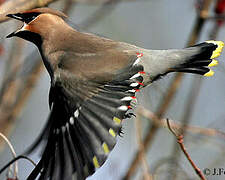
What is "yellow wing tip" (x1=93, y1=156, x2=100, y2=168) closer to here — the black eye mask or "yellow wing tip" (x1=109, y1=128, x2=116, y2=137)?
"yellow wing tip" (x1=109, y1=128, x2=116, y2=137)

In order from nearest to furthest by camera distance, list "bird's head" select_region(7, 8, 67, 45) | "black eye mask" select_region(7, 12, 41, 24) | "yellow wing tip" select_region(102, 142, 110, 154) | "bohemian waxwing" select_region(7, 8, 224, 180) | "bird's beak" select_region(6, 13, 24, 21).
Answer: "yellow wing tip" select_region(102, 142, 110, 154) → "bohemian waxwing" select_region(7, 8, 224, 180) → "bird's beak" select_region(6, 13, 24, 21) → "black eye mask" select_region(7, 12, 41, 24) → "bird's head" select_region(7, 8, 67, 45)

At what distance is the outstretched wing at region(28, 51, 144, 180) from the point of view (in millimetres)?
2523

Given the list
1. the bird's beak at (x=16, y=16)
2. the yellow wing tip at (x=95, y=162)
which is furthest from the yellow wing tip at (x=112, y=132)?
the bird's beak at (x=16, y=16)

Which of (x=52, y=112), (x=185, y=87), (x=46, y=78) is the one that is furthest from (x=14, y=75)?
(x=185, y=87)

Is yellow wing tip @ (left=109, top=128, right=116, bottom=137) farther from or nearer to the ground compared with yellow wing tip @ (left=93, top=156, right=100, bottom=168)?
farther from the ground

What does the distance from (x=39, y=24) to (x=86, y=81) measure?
63 cm

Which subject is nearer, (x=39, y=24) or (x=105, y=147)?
(x=105, y=147)

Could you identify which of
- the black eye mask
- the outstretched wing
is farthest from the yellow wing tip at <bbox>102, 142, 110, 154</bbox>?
the black eye mask

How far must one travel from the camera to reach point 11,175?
8.77ft

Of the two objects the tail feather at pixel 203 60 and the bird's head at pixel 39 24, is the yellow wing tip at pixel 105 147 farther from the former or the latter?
the bird's head at pixel 39 24

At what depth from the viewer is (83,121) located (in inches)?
107

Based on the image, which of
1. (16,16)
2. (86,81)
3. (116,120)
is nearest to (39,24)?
(16,16)

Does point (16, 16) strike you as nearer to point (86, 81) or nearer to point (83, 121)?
point (86, 81)

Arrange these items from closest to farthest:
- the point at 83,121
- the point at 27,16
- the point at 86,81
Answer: the point at 83,121
the point at 86,81
the point at 27,16
